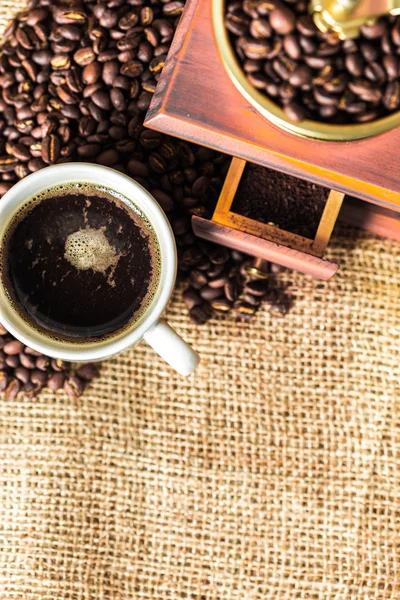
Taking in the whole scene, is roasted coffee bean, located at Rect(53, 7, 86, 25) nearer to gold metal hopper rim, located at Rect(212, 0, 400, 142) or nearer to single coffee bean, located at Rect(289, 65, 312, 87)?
gold metal hopper rim, located at Rect(212, 0, 400, 142)

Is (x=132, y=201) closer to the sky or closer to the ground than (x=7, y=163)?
closer to the sky

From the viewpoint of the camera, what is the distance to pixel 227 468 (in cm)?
138

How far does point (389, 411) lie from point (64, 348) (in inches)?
29.0

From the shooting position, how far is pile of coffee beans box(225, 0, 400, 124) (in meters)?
0.90

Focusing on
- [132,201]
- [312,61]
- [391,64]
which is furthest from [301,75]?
[132,201]

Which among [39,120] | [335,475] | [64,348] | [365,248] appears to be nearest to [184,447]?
[335,475]

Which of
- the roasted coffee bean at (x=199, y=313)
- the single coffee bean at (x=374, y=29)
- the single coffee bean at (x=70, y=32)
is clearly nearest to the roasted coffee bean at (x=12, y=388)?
the roasted coffee bean at (x=199, y=313)

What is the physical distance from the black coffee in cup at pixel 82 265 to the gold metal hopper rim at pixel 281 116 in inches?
12.0

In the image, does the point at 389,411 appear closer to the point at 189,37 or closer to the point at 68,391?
the point at 68,391

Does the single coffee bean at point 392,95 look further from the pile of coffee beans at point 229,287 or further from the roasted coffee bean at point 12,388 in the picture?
the roasted coffee bean at point 12,388

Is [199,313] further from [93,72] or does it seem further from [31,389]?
[93,72]

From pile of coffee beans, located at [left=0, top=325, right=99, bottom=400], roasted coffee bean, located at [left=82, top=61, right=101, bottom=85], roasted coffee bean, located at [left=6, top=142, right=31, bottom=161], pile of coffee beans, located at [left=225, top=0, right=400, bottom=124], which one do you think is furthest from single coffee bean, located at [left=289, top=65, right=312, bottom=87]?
pile of coffee beans, located at [left=0, top=325, right=99, bottom=400]

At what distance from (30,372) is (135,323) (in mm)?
374

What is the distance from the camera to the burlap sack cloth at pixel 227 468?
136cm
